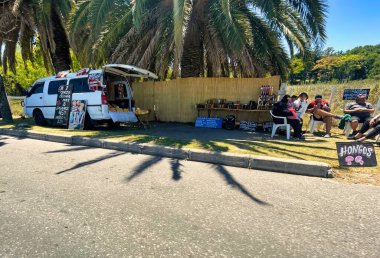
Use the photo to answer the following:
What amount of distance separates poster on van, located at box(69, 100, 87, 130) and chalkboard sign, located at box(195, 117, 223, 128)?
4267 mm

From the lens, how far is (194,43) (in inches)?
440

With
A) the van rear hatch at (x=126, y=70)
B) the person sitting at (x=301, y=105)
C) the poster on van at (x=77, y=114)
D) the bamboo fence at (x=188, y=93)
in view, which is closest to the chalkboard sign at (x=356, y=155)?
the person sitting at (x=301, y=105)

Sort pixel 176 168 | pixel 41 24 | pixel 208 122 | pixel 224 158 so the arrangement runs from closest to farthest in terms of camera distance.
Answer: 1. pixel 176 168
2. pixel 224 158
3. pixel 208 122
4. pixel 41 24

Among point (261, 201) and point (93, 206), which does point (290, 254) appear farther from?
point (93, 206)

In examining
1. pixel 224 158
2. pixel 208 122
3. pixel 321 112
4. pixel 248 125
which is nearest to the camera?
pixel 224 158

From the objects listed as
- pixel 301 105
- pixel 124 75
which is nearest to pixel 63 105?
pixel 124 75

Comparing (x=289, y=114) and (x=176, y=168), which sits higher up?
(x=289, y=114)

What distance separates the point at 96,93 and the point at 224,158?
5.68 metres

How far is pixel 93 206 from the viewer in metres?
3.32

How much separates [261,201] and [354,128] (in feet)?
18.9

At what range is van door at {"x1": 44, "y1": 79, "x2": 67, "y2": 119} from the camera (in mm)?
10414

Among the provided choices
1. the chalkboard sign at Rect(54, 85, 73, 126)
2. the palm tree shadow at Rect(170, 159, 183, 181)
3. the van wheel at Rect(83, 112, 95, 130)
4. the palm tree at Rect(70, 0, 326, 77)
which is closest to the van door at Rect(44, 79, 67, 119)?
the chalkboard sign at Rect(54, 85, 73, 126)

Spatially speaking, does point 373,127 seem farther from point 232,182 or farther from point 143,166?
point 143,166

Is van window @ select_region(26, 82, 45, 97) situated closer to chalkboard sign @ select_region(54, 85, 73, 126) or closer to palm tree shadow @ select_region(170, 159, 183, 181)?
chalkboard sign @ select_region(54, 85, 73, 126)
